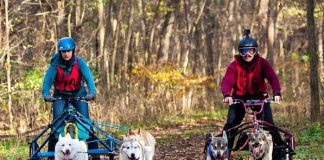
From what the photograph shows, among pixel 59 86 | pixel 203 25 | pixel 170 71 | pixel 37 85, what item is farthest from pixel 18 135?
pixel 203 25

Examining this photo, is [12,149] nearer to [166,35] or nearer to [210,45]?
[166,35]

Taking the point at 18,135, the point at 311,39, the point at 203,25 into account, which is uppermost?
the point at 203,25

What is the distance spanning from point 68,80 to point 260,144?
127 inches

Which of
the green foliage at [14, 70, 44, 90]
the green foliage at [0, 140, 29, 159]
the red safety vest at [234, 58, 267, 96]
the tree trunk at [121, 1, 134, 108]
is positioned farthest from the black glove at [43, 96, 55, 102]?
the tree trunk at [121, 1, 134, 108]

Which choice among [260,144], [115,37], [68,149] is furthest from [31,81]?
[260,144]

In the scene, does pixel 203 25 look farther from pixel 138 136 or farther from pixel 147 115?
pixel 138 136

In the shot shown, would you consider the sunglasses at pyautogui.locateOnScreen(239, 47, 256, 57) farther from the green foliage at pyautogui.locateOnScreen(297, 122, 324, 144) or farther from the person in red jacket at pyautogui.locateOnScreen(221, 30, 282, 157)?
the green foliage at pyautogui.locateOnScreen(297, 122, 324, 144)

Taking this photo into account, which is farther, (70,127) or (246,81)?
(246,81)

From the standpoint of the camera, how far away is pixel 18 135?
1766 cm

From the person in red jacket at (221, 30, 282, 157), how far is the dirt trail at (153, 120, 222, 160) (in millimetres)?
1960

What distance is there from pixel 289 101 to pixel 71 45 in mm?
13194

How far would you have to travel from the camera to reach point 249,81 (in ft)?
35.0

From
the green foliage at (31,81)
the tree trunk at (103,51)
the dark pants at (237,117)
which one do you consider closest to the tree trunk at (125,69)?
the tree trunk at (103,51)

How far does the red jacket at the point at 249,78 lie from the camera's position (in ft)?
34.9
